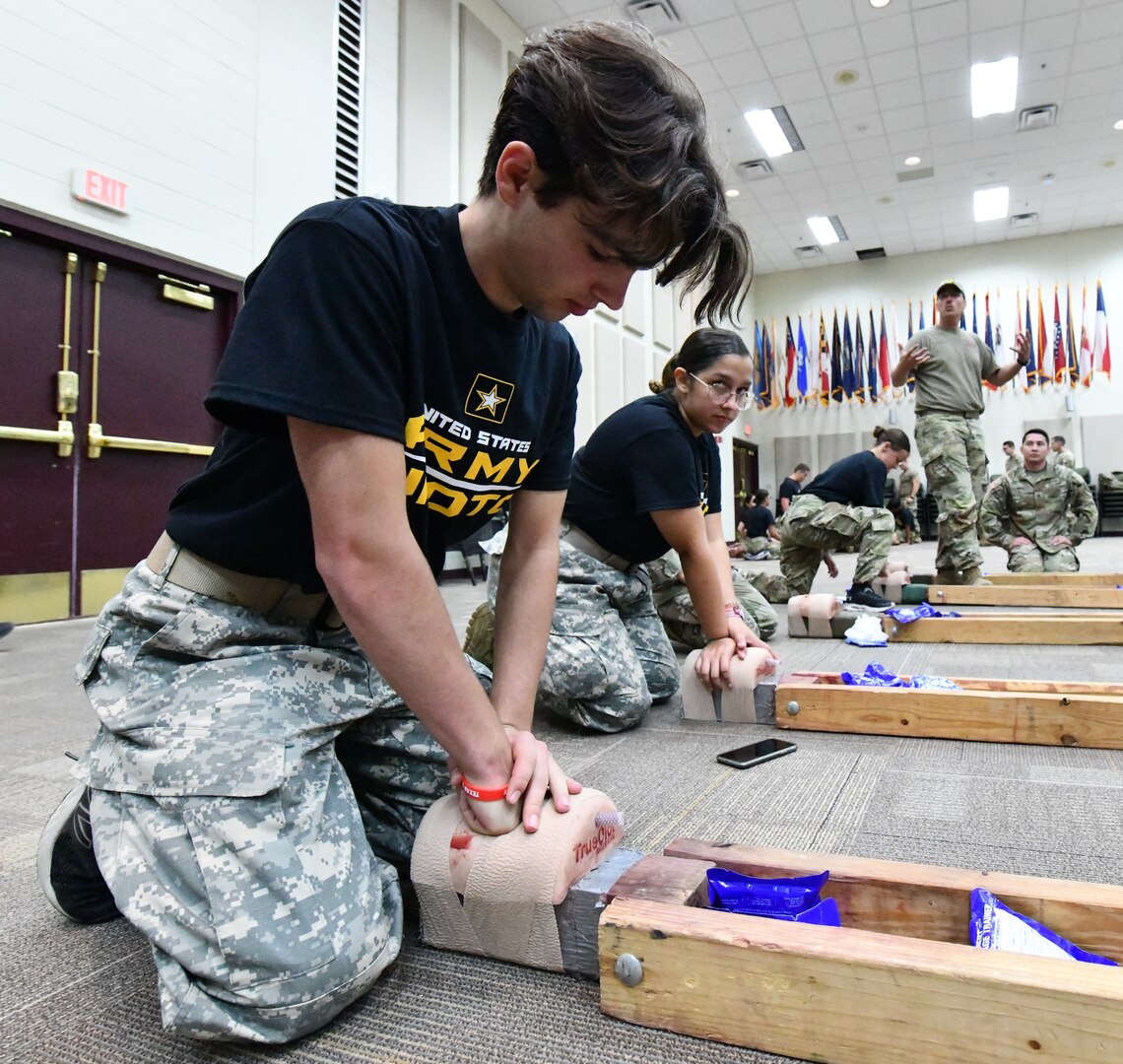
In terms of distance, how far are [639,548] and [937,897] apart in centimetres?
134

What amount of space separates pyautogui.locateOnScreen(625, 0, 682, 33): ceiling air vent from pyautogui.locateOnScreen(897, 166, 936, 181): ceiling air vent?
3938 millimetres

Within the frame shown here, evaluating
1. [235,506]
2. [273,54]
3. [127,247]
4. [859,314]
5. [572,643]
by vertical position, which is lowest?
[572,643]

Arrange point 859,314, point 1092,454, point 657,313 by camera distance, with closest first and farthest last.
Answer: point 657,313, point 1092,454, point 859,314

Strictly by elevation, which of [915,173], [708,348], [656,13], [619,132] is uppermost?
[915,173]

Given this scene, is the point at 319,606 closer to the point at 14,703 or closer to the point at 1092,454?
the point at 14,703

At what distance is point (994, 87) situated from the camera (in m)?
7.18

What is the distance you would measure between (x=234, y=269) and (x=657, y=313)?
17.8 ft

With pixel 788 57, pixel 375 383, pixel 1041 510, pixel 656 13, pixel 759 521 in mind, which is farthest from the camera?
pixel 759 521

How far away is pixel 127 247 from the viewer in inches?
153

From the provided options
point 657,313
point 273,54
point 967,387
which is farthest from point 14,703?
point 657,313

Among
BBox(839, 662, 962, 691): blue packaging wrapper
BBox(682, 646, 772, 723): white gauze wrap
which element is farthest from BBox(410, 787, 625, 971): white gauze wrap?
BBox(839, 662, 962, 691): blue packaging wrapper

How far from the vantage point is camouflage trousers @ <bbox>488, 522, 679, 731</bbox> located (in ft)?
6.05

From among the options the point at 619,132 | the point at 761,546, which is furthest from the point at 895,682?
the point at 761,546

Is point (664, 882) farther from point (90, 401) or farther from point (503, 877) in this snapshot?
point (90, 401)
